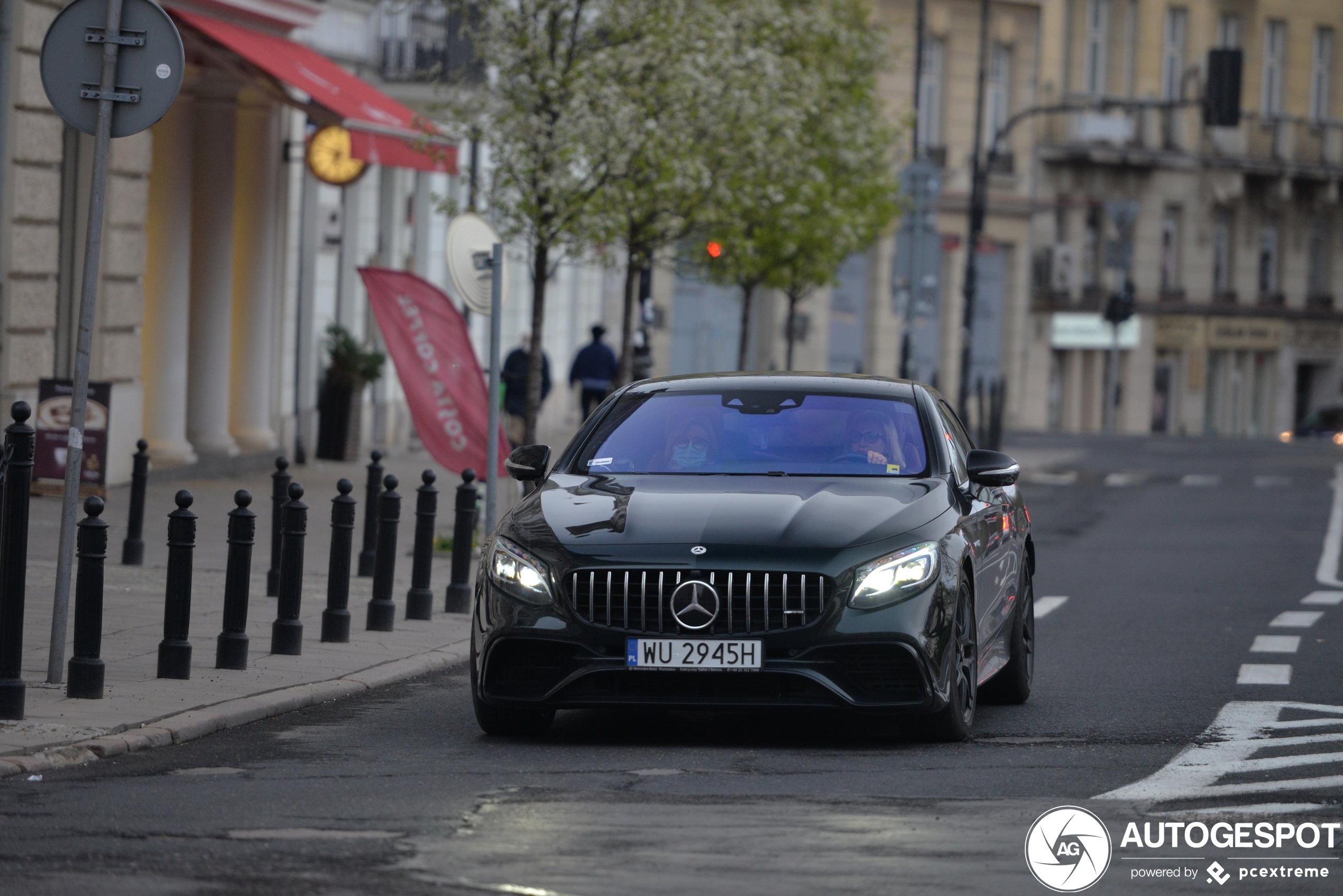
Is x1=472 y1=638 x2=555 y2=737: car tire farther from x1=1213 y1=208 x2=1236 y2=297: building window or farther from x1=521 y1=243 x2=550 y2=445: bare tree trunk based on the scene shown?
x1=1213 y1=208 x2=1236 y2=297: building window

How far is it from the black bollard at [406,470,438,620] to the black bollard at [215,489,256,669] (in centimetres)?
280

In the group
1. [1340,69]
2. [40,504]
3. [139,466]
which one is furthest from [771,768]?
[1340,69]

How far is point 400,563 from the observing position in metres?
17.2

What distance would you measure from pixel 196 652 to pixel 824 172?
22286 mm

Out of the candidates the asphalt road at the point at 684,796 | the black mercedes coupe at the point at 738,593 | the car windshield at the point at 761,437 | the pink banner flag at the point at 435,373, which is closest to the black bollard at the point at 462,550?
the asphalt road at the point at 684,796

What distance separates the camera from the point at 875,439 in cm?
973

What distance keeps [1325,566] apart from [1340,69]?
5375cm

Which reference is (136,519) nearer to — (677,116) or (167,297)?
(677,116)

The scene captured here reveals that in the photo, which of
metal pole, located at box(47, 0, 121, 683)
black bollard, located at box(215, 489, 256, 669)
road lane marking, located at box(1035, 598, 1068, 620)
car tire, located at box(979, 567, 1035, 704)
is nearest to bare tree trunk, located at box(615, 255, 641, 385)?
road lane marking, located at box(1035, 598, 1068, 620)

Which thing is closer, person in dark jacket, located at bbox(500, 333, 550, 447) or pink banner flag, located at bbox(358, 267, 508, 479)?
pink banner flag, located at bbox(358, 267, 508, 479)

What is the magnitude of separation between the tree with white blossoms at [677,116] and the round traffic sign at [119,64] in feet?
32.5

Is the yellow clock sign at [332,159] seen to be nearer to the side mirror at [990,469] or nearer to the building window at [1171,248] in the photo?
the side mirror at [990,469]

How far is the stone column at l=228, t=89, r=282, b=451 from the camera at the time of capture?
25844 millimetres

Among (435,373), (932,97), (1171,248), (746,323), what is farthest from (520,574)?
(1171,248)
